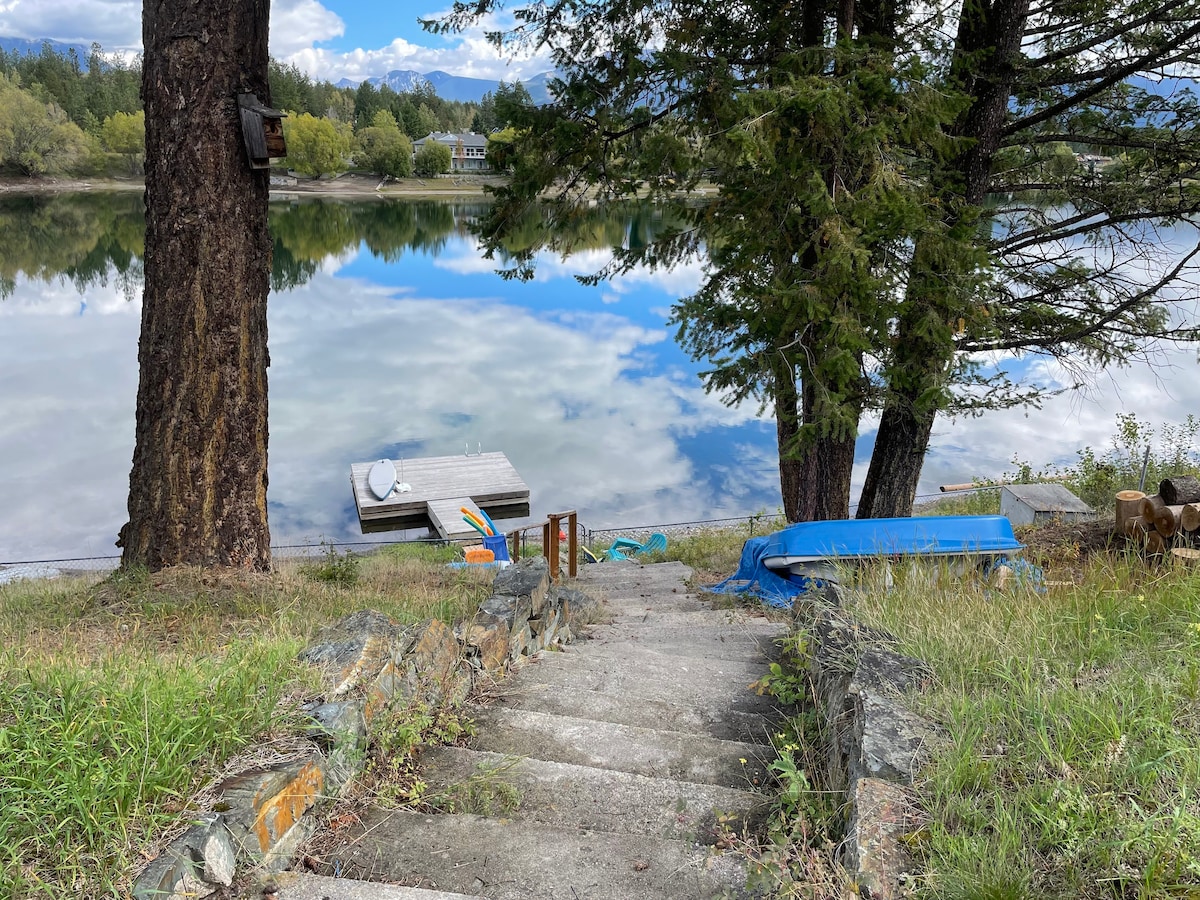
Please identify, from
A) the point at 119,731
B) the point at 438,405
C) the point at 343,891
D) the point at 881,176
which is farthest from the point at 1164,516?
→ the point at 438,405

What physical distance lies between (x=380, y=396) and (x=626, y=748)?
26.0m

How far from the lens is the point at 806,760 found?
3.06 metres

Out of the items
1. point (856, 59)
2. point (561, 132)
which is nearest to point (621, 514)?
point (561, 132)

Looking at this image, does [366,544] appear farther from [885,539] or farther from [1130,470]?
[1130,470]

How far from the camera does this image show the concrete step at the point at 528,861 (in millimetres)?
2447

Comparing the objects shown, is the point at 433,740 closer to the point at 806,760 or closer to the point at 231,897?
the point at 231,897

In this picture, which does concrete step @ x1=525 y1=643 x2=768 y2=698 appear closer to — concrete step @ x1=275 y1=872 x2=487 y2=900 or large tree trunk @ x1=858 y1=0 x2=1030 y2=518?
concrete step @ x1=275 y1=872 x2=487 y2=900

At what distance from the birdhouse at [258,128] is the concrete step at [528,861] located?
4252 mm

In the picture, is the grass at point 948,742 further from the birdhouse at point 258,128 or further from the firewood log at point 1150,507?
the birdhouse at point 258,128

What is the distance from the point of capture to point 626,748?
346cm

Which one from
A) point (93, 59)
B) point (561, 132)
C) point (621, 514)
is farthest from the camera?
point (93, 59)

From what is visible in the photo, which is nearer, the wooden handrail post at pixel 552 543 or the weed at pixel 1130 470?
the wooden handrail post at pixel 552 543

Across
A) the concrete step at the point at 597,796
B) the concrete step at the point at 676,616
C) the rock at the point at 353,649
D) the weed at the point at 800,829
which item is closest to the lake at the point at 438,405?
the concrete step at the point at 676,616

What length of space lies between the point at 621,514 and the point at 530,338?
1826cm
